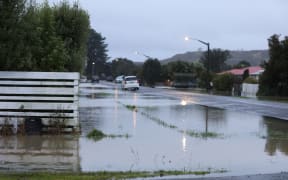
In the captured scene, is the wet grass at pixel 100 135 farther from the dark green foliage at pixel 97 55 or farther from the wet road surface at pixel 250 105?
the dark green foliage at pixel 97 55

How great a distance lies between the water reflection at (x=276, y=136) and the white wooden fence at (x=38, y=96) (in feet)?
17.9

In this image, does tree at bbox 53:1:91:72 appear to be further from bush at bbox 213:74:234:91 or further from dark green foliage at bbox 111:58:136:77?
dark green foliage at bbox 111:58:136:77

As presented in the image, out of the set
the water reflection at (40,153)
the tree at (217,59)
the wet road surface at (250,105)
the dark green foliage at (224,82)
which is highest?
the tree at (217,59)

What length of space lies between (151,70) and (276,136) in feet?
261

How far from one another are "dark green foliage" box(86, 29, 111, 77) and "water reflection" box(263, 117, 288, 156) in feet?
402

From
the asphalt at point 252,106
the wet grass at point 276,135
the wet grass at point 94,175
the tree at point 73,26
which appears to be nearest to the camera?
the wet grass at point 94,175

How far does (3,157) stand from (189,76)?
74569 millimetres

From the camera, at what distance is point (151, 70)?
313ft

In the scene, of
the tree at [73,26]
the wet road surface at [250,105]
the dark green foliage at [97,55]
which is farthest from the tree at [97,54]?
the tree at [73,26]

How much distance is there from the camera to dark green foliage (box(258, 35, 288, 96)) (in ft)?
174

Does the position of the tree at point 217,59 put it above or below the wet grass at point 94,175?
above

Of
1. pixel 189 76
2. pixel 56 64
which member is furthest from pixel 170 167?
pixel 189 76

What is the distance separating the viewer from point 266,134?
16453 mm

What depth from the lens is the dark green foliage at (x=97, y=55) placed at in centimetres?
14500
